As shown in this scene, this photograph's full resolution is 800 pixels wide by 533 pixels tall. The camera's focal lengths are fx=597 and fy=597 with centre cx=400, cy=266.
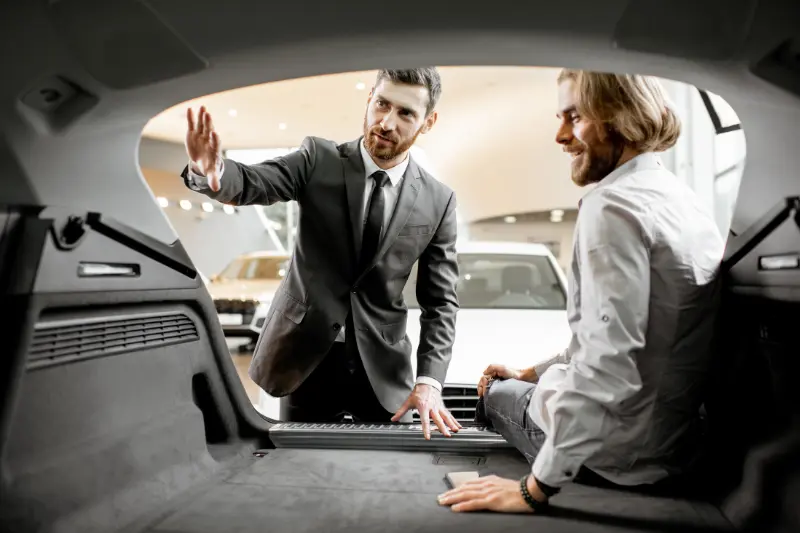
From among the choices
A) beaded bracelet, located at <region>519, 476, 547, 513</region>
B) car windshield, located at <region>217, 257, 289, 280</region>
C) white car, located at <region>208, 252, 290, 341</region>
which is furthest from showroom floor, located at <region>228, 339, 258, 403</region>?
beaded bracelet, located at <region>519, 476, 547, 513</region>

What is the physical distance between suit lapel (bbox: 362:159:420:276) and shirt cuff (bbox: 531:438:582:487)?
3.27 feet

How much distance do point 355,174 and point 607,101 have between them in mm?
1003

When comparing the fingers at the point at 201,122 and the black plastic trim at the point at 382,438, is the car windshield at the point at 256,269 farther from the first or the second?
the fingers at the point at 201,122

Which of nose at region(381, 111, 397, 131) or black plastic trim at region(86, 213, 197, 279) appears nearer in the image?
black plastic trim at region(86, 213, 197, 279)

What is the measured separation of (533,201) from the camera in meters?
12.3

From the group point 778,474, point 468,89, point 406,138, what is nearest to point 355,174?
point 406,138

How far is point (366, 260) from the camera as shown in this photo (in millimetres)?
2082

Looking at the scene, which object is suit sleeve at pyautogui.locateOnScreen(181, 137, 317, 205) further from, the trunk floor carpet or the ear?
the trunk floor carpet

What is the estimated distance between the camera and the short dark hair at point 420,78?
199 cm

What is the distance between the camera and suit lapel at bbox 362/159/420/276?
2.06m

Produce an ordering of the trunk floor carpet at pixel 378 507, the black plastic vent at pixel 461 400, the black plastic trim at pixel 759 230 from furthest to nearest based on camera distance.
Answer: the black plastic vent at pixel 461 400 < the trunk floor carpet at pixel 378 507 < the black plastic trim at pixel 759 230

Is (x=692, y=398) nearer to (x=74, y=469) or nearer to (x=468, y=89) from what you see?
(x=74, y=469)

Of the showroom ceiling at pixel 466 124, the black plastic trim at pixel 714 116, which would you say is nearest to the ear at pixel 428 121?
the black plastic trim at pixel 714 116

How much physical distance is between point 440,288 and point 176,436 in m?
1.06
